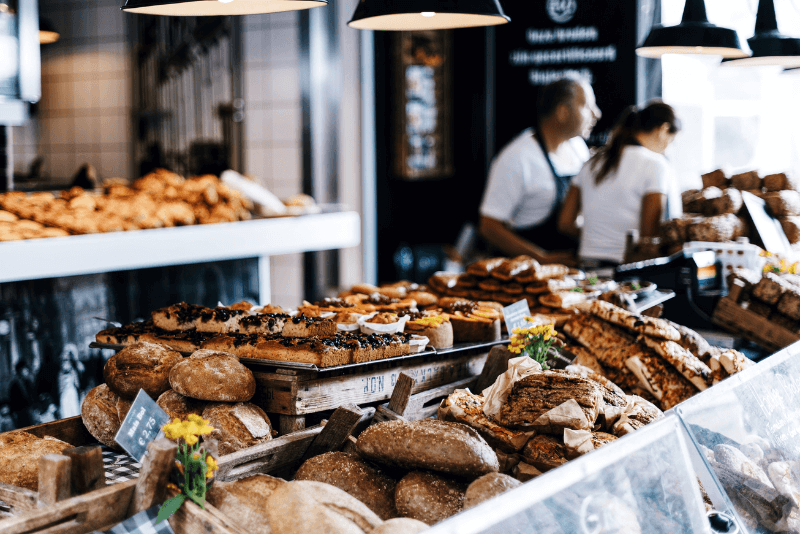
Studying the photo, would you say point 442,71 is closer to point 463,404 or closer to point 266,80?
point 266,80

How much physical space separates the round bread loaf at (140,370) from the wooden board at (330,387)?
0.23 meters

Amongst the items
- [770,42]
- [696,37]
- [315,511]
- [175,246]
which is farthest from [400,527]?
[770,42]

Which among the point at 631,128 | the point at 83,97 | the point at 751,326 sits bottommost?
the point at 751,326

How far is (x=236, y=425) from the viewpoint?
1.77 m

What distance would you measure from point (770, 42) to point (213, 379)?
321cm

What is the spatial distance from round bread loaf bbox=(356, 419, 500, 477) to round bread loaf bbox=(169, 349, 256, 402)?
1.29 ft

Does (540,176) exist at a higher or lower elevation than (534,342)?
higher

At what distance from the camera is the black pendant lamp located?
7.34 ft

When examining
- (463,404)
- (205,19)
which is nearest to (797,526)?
(463,404)

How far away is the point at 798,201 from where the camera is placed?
4.04 metres

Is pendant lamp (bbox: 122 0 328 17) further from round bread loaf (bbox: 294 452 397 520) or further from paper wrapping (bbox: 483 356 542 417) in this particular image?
round bread loaf (bbox: 294 452 397 520)

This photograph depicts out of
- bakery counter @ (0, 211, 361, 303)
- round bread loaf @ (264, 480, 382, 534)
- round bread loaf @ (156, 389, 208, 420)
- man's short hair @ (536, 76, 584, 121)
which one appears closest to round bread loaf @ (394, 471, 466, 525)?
round bread loaf @ (264, 480, 382, 534)

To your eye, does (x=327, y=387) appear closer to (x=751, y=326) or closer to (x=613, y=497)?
(x=613, y=497)

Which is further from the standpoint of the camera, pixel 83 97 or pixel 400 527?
pixel 83 97
